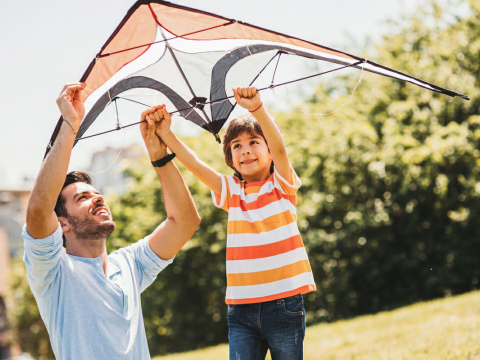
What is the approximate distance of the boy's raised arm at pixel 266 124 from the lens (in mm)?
2807

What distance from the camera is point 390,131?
11258mm

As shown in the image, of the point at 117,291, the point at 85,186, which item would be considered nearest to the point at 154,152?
the point at 85,186

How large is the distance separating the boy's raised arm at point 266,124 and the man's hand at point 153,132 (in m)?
0.56

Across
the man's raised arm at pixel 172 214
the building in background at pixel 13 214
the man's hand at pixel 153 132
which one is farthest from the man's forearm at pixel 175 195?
the building in background at pixel 13 214

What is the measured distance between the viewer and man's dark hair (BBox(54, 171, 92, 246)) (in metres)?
2.84

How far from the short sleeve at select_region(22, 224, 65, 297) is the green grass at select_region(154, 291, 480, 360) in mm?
3508

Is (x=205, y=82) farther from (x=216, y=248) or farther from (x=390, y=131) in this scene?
(x=216, y=248)

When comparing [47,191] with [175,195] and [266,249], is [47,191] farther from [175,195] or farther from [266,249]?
[266,249]

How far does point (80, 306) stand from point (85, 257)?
33cm

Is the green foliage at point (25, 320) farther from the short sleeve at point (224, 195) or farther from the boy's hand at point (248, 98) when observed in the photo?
the boy's hand at point (248, 98)

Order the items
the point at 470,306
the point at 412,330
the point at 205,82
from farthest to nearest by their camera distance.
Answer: the point at 470,306 → the point at 412,330 → the point at 205,82

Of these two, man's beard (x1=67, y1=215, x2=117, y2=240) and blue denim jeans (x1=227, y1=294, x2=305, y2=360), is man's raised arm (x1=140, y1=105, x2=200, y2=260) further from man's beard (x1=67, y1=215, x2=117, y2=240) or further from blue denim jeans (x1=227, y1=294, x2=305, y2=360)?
blue denim jeans (x1=227, y1=294, x2=305, y2=360)

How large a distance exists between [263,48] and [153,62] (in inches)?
28.7

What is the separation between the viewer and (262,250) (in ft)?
9.59
